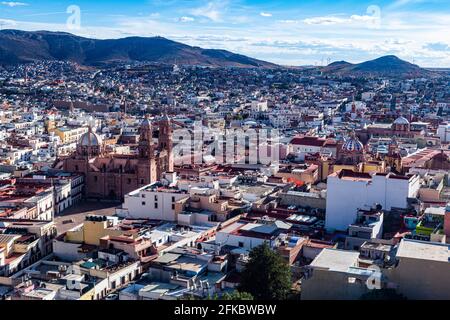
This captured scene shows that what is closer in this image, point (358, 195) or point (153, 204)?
point (358, 195)

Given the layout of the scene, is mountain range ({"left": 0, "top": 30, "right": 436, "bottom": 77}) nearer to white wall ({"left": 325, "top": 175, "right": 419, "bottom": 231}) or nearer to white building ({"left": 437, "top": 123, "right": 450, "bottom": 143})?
white building ({"left": 437, "top": 123, "right": 450, "bottom": 143})

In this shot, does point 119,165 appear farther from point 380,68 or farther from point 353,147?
point 380,68

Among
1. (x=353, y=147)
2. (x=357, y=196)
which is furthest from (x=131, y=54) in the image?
(x=357, y=196)

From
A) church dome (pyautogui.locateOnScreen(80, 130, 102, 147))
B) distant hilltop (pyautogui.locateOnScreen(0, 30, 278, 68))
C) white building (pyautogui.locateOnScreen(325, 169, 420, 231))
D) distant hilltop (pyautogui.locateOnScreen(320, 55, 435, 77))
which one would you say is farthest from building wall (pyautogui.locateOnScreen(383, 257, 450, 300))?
distant hilltop (pyautogui.locateOnScreen(0, 30, 278, 68))

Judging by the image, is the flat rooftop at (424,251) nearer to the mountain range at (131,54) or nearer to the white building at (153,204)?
the white building at (153,204)

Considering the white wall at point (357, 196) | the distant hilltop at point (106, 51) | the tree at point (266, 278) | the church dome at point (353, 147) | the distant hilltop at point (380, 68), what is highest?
the distant hilltop at point (106, 51)

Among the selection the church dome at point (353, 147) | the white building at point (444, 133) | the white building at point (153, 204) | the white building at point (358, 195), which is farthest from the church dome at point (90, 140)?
the white building at point (444, 133)

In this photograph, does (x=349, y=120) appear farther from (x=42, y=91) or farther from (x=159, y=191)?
(x=42, y=91)

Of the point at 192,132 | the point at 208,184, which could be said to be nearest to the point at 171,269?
the point at 208,184
